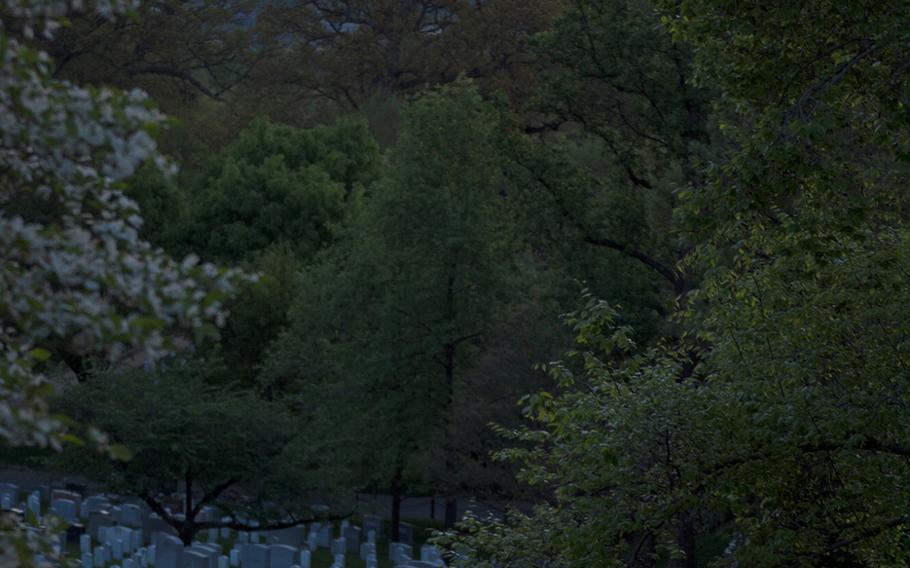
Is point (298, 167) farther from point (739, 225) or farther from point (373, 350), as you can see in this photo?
point (739, 225)

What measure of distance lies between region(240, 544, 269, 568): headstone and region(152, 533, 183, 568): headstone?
1.15 m

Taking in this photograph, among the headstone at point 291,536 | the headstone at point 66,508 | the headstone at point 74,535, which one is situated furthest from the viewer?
the headstone at point 66,508

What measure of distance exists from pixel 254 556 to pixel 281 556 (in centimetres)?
61

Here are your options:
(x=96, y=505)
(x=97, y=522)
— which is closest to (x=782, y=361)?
(x=97, y=522)

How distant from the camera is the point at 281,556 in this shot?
22.6m

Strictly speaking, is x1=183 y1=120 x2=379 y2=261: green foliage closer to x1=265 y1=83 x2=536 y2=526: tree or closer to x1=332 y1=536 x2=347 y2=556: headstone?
x1=265 y1=83 x2=536 y2=526: tree

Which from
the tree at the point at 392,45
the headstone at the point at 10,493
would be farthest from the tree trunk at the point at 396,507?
the tree at the point at 392,45

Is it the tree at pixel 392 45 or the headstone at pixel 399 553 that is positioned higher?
the tree at pixel 392 45

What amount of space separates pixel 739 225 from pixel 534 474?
2.82 m

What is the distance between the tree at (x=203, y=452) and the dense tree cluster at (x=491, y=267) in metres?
0.07

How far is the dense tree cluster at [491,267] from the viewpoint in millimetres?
3947

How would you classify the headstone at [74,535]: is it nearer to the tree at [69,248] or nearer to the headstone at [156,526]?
the headstone at [156,526]

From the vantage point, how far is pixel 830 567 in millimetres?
9078

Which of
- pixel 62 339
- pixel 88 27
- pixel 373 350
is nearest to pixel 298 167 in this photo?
pixel 88 27
